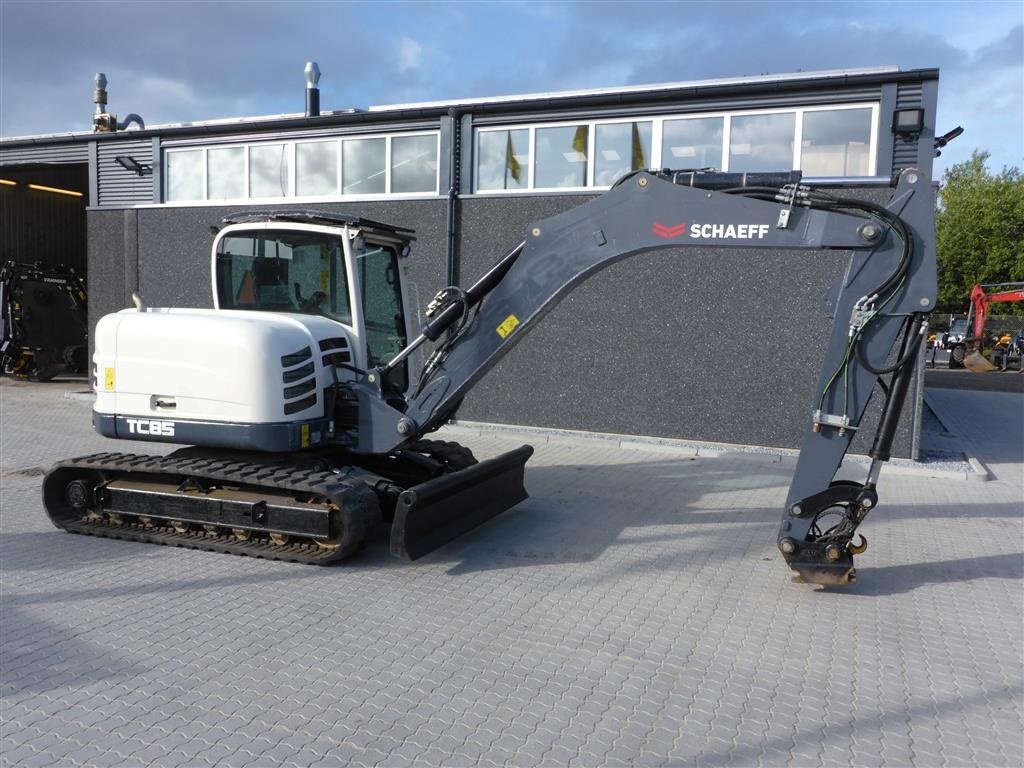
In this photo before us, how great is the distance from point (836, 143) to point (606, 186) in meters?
3.03

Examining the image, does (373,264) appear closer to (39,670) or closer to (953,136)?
(39,670)

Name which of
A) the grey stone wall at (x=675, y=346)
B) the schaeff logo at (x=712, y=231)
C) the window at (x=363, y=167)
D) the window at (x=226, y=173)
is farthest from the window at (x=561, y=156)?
the schaeff logo at (x=712, y=231)

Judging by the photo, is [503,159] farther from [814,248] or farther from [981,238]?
[981,238]

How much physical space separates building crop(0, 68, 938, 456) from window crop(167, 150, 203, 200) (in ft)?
0.19

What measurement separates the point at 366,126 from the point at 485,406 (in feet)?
15.8

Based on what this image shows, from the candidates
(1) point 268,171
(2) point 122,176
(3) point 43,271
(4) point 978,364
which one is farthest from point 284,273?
(4) point 978,364

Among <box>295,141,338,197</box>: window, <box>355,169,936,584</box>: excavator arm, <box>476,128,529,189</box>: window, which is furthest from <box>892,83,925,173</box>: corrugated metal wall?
<box>295,141,338,197</box>: window

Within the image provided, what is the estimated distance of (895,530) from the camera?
734 cm

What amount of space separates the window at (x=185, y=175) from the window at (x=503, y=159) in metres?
5.58

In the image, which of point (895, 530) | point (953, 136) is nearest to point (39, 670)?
point (895, 530)

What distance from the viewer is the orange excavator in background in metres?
29.5

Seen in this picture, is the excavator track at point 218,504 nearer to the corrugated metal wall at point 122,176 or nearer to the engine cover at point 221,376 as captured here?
the engine cover at point 221,376

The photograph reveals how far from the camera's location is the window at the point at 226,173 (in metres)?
14.1

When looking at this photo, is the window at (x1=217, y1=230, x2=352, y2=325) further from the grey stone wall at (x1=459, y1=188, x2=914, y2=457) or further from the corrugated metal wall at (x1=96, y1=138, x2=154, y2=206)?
the corrugated metal wall at (x1=96, y1=138, x2=154, y2=206)
